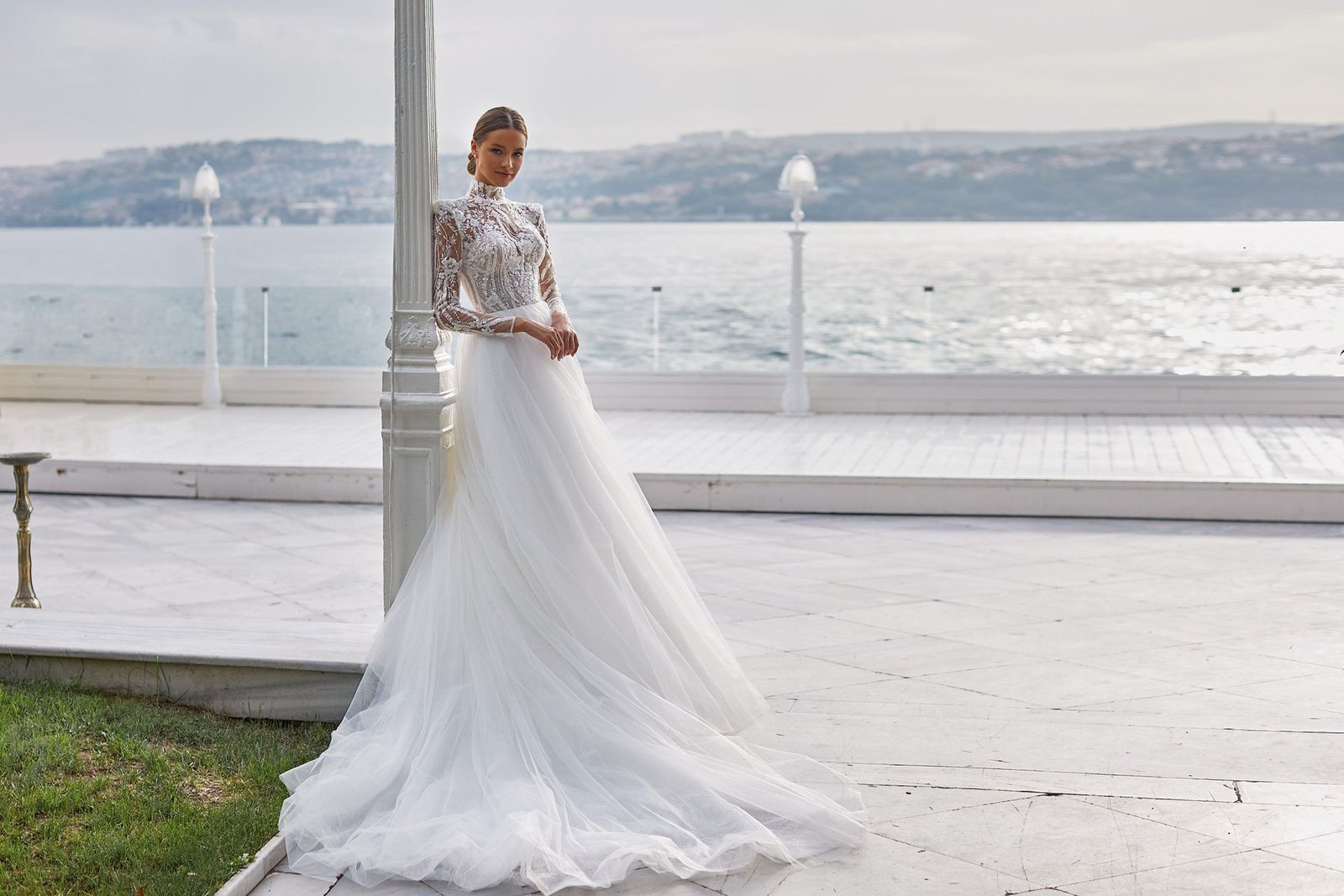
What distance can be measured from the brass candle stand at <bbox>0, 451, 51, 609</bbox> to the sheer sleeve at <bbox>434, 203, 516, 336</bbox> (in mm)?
1942

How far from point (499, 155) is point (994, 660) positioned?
214 cm

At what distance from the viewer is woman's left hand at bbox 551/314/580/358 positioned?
358cm

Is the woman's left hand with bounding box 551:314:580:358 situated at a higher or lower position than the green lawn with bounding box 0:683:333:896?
higher

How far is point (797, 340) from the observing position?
33.0 ft

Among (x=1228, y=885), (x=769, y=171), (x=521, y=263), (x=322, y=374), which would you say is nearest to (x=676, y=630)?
(x=521, y=263)

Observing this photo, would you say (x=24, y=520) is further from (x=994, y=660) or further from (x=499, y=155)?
(x=994, y=660)

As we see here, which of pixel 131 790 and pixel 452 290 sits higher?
pixel 452 290

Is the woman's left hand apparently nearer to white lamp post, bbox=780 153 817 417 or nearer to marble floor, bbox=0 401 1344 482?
marble floor, bbox=0 401 1344 482

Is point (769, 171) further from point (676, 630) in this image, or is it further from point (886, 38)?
point (676, 630)

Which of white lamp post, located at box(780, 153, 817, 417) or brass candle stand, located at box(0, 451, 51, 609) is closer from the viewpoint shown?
brass candle stand, located at box(0, 451, 51, 609)

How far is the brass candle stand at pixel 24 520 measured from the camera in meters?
4.77

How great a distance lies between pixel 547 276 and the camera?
3.76 metres

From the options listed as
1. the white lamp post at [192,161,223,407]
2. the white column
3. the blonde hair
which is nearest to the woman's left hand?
the white column

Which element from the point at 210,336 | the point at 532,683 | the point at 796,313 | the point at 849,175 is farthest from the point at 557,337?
the point at 849,175
